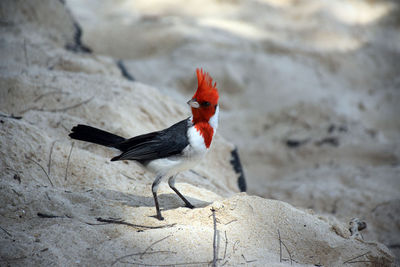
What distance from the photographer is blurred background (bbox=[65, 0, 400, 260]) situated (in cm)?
507

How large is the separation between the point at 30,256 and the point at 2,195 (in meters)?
0.55

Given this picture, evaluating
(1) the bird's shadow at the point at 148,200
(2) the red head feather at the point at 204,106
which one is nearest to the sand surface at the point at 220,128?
(1) the bird's shadow at the point at 148,200

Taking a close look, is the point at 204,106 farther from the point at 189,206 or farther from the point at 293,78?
the point at 293,78

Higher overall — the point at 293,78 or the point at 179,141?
the point at 293,78

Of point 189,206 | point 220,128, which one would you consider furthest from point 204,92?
point 220,128

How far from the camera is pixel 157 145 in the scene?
3.02 metres

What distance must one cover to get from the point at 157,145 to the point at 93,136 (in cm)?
49

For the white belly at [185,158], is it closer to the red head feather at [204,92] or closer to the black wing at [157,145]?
the black wing at [157,145]

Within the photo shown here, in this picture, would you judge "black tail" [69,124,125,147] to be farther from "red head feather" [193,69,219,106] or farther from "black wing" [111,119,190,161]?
A: "red head feather" [193,69,219,106]

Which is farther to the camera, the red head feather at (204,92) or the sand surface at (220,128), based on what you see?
the red head feather at (204,92)

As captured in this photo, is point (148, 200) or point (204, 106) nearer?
point (204, 106)

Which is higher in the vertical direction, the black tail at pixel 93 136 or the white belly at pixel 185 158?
the white belly at pixel 185 158

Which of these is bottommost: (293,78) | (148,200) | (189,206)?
(148,200)

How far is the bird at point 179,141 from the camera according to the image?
2.96m
